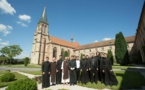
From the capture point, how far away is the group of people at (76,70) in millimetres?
8477

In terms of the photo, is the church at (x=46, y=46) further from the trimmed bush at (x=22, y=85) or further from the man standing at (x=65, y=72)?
the trimmed bush at (x=22, y=85)

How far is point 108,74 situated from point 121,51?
25.1 m

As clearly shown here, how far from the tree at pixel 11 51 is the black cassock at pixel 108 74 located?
6439 centimetres

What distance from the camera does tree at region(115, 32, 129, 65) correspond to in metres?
29.3

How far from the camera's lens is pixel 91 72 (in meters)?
8.95

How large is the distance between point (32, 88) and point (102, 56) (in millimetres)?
5553

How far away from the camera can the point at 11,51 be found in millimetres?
62906


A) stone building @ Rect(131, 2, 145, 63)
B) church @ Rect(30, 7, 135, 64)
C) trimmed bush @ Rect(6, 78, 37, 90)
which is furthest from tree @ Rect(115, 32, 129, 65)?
trimmed bush @ Rect(6, 78, 37, 90)

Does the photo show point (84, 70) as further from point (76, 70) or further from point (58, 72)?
point (58, 72)

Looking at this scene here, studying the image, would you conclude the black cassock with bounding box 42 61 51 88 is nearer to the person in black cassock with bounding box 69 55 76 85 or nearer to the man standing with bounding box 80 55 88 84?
the person in black cassock with bounding box 69 55 76 85

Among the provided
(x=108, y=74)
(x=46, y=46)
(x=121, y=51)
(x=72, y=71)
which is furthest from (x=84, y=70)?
(x=46, y=46)

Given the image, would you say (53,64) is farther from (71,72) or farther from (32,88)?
(32,88)

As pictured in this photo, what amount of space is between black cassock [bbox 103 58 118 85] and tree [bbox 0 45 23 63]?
64392mm

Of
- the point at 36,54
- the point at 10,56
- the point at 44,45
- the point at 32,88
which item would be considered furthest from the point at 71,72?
the point at 10,56
